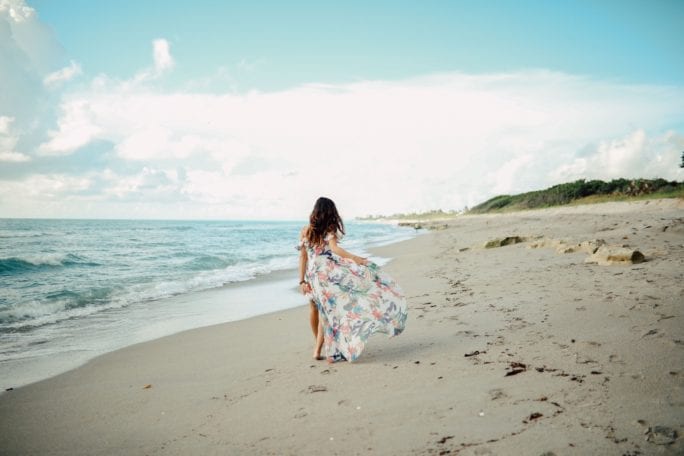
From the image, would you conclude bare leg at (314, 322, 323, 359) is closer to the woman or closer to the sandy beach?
the woman

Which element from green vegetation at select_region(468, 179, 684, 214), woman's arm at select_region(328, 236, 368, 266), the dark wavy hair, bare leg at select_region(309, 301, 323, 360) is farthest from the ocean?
green vegetation at select_region(468, 179, 684, 214)

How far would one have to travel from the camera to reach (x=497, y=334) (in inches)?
213

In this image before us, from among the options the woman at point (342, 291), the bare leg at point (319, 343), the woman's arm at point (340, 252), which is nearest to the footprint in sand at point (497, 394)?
the woman at point (342, 291)

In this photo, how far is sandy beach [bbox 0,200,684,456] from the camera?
3.04 metres

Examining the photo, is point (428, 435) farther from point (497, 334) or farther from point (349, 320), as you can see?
point (497, 334)

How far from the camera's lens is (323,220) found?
5184 millimetres

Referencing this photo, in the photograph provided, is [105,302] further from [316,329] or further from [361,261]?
[361,261]

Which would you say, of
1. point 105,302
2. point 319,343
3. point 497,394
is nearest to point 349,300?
point 319,343

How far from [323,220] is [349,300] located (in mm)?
1127

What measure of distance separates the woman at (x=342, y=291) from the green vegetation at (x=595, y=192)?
Answer: 45844 mm

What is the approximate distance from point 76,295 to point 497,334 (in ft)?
40.3

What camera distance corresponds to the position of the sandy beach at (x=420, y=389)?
3.04 metres

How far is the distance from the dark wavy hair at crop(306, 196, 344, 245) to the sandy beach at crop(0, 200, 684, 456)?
173cm

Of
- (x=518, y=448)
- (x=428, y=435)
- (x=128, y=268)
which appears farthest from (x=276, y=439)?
(x=128, y=268)
